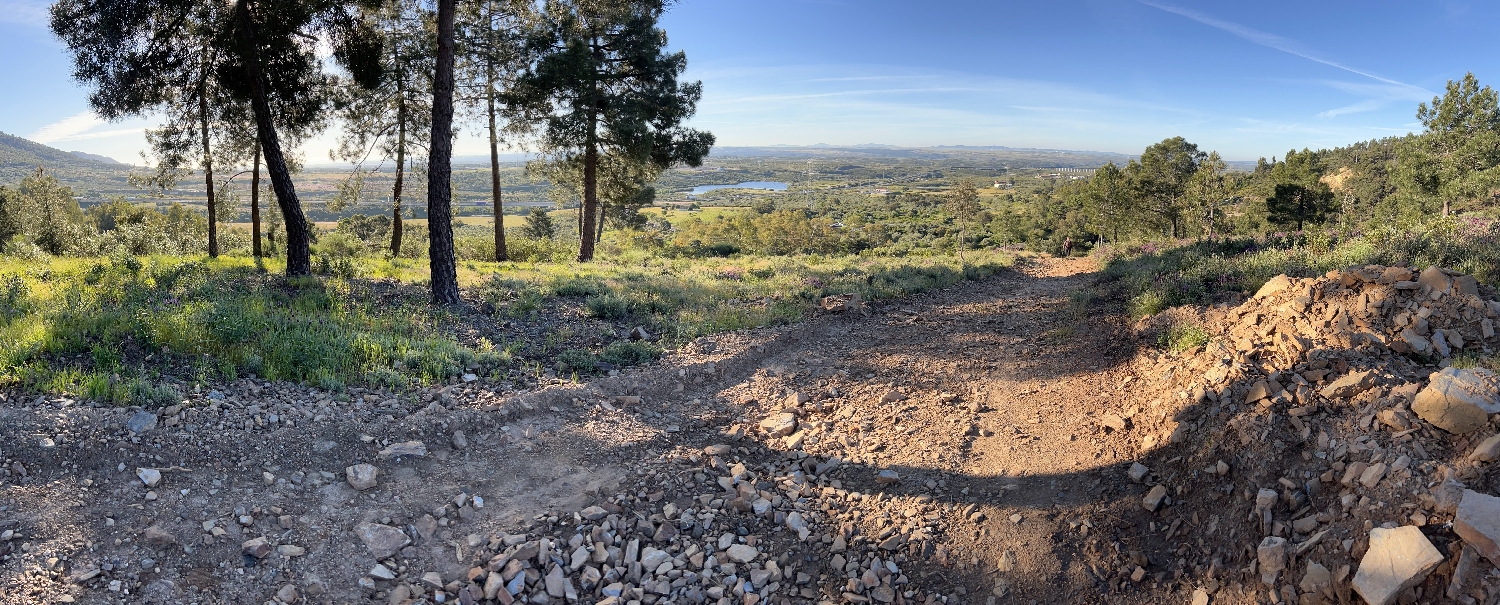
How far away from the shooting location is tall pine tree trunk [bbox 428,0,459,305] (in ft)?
31.1

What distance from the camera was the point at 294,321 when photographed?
7387 millimetres

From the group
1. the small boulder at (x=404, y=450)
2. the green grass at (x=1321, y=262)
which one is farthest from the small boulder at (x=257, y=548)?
the green grass at (x=1321, y=262)

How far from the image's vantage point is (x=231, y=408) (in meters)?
5.14

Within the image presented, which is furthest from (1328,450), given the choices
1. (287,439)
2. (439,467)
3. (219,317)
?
(219,317)

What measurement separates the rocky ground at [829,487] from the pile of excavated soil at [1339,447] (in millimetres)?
18

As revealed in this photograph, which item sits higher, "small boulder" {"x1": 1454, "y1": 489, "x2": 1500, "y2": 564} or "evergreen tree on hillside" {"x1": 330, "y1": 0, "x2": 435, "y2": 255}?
"evergreen tree on hillside" {"x1": 330, "y1": 0, "x2": 435, "y2": 255}

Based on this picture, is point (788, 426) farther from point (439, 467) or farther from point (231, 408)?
point (231, 408)

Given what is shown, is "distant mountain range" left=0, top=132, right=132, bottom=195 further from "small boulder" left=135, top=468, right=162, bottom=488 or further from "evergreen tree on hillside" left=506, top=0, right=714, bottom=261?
"small boulder" left=135, top=468, right=162, bottom=488

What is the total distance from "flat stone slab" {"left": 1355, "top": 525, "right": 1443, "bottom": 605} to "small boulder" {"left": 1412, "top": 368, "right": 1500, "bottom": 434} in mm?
979

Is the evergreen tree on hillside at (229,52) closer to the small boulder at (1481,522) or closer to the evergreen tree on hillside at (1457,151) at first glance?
the small boulder at (1481,522)

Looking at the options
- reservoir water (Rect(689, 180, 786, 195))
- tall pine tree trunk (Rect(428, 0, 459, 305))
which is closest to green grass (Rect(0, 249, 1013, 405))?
tall pine tree trunk (Rect(428, 0, 459, 305))

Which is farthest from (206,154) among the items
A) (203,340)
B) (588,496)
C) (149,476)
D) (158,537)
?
(588,496)

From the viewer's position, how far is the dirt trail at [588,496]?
3.65 meters

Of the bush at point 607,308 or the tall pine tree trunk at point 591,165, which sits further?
the tall pine tree trunk at point 591,165
